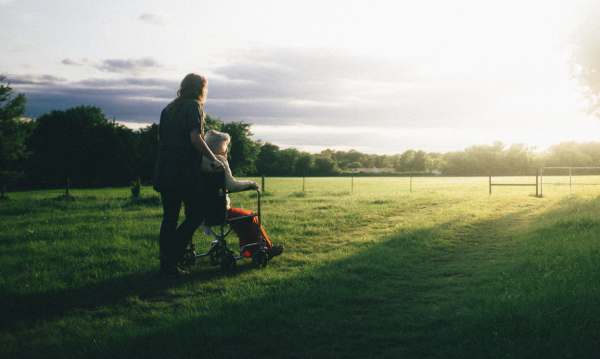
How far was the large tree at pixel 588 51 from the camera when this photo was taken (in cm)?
1562

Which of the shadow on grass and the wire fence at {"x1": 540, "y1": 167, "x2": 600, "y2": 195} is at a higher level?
the wire fence at {"x1": 540, "y1": 167, "x2": 600, "y2": 195}

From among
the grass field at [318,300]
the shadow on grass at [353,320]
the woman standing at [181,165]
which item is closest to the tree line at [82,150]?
the grass field at [318,300]

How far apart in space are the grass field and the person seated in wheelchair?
35cm

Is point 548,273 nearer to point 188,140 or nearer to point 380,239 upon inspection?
point 380,239

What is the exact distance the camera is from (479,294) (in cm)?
352

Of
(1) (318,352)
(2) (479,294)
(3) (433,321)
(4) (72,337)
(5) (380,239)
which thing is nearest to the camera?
(1) (318,352)

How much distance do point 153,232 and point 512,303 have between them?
6.69m

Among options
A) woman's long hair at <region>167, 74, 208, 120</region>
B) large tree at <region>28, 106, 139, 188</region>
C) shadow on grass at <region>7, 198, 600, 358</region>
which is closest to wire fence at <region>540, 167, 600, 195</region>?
shadow on grass at <region>7, 198, 600, 358</region>

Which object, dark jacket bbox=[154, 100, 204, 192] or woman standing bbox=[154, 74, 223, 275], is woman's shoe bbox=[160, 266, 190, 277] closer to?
woman standing bbox=[154, 74, 223, 275]

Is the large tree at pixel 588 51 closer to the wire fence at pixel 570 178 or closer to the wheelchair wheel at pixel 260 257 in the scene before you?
the wire fence at pixel 570 178

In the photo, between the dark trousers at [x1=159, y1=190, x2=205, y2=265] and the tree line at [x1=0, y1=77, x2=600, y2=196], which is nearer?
the dark trousers at [x1=159, y1=190, x2=205, y2=265]

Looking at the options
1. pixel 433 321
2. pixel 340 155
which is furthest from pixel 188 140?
pixel 340 155

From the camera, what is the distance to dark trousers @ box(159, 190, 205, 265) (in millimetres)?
4156

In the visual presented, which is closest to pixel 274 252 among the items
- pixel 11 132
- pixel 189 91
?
pixel 189 91
